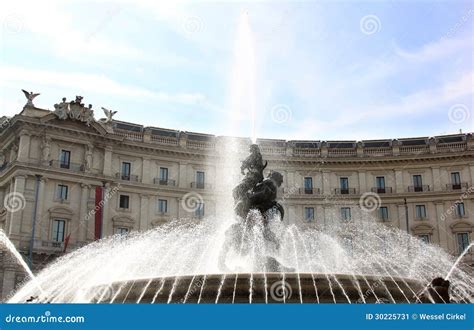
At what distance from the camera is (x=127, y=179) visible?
53.1m

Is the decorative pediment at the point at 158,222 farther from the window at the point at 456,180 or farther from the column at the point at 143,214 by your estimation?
the window at the point at 456,180

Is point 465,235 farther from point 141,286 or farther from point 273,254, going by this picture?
point 141,286

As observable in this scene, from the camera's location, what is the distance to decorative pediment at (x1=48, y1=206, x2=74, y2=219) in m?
47.7

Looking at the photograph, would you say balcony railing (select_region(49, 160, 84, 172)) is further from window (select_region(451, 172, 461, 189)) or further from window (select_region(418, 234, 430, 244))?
window (select_region(451, 172, 461, 189))

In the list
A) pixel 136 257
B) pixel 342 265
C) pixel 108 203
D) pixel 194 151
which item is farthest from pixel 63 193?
pixel 136 257

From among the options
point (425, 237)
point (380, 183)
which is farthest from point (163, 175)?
point (425, 237)

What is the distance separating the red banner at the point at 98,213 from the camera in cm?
4888

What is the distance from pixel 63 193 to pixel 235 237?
36.7 metres

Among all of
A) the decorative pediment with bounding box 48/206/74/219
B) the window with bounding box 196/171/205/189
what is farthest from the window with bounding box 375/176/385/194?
the decorative pediment with bounding box 48/206/74/219

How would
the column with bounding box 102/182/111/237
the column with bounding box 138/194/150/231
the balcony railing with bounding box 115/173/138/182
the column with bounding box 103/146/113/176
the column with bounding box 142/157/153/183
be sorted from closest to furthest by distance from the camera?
the column with bounding box 102/182/111/237 → the column with bounding box 103/146/113/176 → the column with bounding box 138/194/150/231 → the balcony railing with bounding box 115/173/138/182 → the column with bounding box 142/157/153/183

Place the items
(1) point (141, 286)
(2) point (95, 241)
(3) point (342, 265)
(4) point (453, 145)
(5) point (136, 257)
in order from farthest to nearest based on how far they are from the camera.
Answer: (4) point (453, 145), (2) point (95, 241), (3) point (342, 265), (5) point (136, 257), (1) point (141, 286)

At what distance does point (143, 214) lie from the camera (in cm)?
5278

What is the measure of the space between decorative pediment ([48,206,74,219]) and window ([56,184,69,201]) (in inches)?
37.5

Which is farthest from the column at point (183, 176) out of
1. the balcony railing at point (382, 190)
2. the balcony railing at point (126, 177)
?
the balcony railing at point (382, 190)
